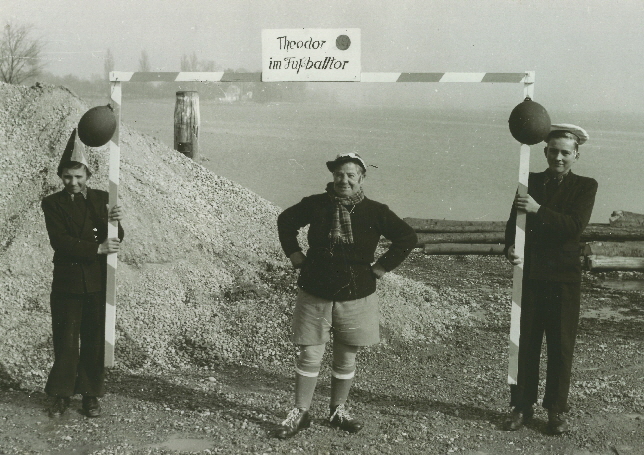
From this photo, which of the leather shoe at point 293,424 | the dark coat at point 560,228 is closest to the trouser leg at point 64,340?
the leather shoe at point 293,424

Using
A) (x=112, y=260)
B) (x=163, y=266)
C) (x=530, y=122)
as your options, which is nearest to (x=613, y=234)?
(x=163, y=266)

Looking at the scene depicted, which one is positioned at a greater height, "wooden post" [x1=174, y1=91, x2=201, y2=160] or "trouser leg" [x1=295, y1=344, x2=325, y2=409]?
"wooden post" [x1=174, y1=91, x2=201, y2=160]

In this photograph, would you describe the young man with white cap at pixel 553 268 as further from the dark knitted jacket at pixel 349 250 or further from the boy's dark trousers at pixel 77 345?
the boy's dark trousers at pixel 77 345

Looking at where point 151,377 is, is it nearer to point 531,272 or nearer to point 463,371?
point 463,371

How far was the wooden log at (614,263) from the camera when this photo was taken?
1105 cm

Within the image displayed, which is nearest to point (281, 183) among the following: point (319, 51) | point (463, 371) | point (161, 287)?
point (161, 287)

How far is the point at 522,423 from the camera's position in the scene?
5.13 m

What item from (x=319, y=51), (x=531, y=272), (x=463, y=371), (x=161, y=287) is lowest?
(x=463, y=371)

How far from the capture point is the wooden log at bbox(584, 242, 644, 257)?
36.8 ft

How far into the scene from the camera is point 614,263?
11.0 meters

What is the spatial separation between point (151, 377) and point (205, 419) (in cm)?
116

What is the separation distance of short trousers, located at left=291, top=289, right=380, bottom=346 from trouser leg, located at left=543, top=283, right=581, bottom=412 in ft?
4.16

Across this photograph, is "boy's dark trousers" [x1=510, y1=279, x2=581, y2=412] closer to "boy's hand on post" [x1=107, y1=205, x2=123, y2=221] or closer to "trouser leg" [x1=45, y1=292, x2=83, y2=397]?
"boy's hand on post" [x1=107, y1=205, x2=123, y2=221]

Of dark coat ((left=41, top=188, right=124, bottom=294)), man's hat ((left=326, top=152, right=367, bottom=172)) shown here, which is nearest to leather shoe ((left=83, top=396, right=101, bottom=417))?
dark coat ((left=41, top=188, right=124, bottom=294))
